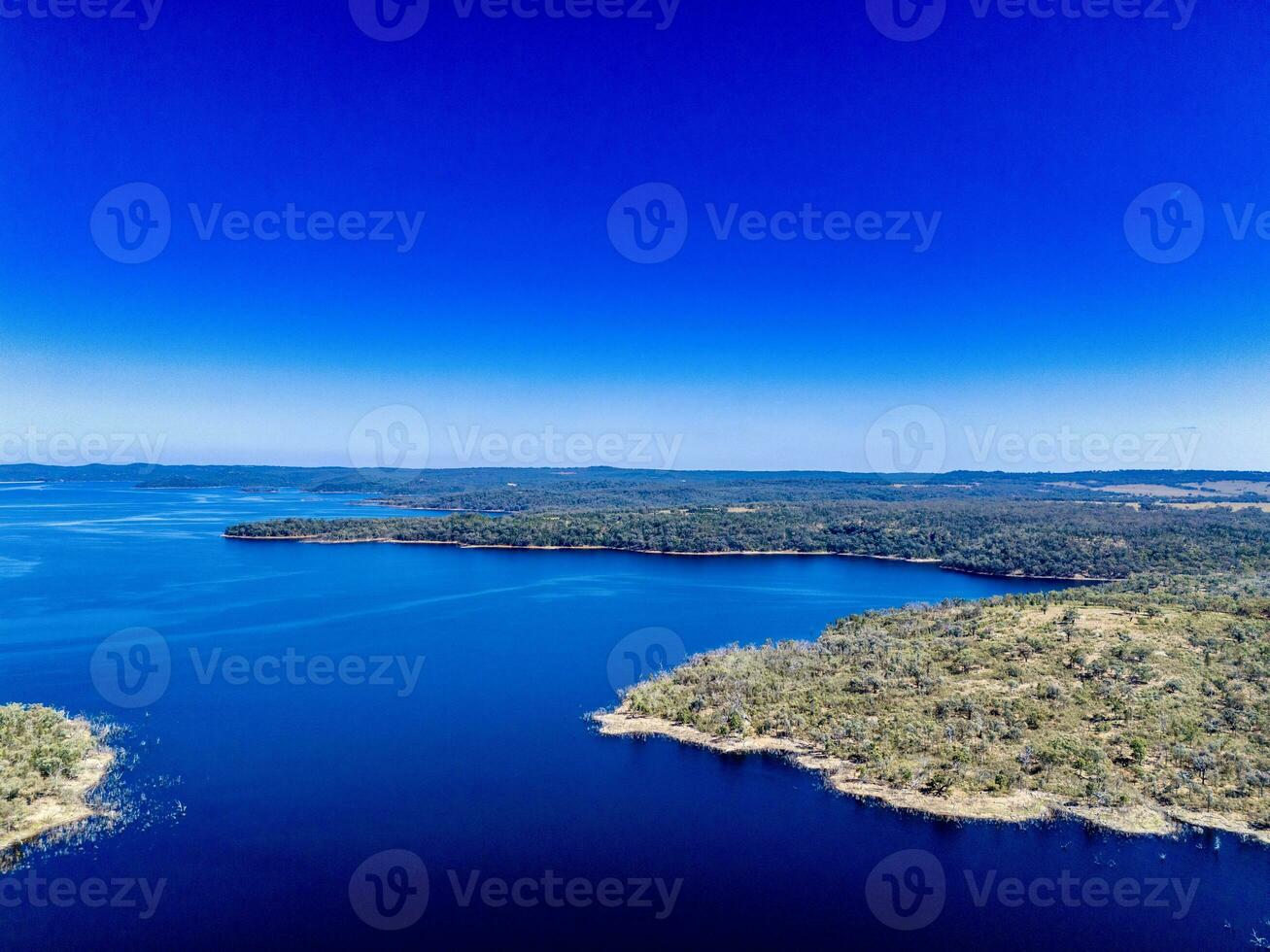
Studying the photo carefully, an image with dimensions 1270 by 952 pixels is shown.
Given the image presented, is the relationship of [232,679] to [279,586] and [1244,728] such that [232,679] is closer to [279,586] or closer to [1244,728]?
[279,586]

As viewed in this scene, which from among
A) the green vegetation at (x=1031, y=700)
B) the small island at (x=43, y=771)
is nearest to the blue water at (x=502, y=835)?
the small island at (x=43, y=771)

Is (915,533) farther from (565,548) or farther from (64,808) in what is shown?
(64,808)

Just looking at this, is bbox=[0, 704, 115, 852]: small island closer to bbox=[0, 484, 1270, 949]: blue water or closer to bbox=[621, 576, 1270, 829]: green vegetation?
bbox=[0, 484, 1270, 949]: blue water

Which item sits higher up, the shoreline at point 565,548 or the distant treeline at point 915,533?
the distant treeline at point 915,533

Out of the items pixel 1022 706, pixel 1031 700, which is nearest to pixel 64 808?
pixel 1022 706

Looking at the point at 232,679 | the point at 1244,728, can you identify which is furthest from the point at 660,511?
the point at 1244,728

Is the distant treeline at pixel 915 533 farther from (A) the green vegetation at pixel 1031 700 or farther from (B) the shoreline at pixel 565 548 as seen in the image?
(A) the green vegetation at pixel 1031 700
